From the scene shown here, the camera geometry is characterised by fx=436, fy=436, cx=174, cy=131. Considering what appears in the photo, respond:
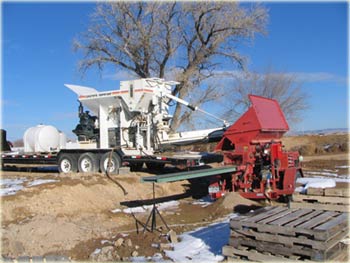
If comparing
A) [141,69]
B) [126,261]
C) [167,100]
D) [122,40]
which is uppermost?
[122,40]

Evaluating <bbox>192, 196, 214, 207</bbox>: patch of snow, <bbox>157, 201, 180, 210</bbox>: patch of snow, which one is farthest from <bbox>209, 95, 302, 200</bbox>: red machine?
<bbox>157, 201, 180, 210</bbox>: patch of snow

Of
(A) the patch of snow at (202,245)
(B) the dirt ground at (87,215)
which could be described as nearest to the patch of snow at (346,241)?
(A) the patch of snow at (202,245)

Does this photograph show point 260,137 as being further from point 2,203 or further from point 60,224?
point 2,203

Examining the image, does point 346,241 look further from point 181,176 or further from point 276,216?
point 181,176

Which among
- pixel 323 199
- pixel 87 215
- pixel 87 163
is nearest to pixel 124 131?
pixel 87 163

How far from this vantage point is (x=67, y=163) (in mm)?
17109

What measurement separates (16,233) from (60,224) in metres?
0.91

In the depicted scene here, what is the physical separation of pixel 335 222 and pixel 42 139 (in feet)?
47.6

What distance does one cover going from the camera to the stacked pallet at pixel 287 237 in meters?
6.01

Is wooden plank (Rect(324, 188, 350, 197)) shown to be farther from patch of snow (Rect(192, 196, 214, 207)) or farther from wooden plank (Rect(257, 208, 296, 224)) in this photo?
patch of snow (Rect(192, 196, 214, 207))

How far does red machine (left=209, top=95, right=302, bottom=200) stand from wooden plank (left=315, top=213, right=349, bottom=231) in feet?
15.5

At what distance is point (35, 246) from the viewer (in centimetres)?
836

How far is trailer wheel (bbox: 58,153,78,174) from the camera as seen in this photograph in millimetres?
16844

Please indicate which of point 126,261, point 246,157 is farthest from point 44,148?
point 126,261
